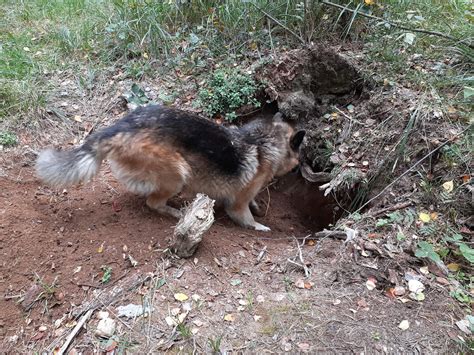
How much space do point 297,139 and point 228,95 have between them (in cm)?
118

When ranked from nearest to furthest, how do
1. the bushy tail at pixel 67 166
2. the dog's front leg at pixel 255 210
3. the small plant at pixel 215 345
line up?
the small plant at pixel 215 345, the bushy tail at pixel 67 166, the dog's front leg at pixel 255 210

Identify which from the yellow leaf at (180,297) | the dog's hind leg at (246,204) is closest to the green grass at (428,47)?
the dog's hind leg at (246,204)

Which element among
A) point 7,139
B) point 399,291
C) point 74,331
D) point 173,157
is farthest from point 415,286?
point 7,139

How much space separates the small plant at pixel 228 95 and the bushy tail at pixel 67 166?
72.1 inches

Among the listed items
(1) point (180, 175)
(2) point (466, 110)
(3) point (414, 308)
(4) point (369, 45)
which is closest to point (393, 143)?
(2) point (466, 110)

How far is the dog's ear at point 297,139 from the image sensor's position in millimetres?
4223

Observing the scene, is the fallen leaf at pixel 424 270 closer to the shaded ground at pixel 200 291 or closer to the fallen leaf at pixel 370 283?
the shaded ground at pixel 200 291

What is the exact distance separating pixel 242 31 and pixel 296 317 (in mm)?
4050

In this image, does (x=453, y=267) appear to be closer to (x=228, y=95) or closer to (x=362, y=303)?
(x=362, y=303)

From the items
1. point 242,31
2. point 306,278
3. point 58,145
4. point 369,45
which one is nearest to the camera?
point 306,278

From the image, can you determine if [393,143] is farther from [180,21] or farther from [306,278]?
[180,21]

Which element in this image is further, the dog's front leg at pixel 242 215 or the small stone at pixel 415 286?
the dog's front leg at pixel 242 215

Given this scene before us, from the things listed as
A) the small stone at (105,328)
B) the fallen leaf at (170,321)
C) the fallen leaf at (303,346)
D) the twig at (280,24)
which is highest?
the twig at (280,24)

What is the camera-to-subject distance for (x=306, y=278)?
3195 mm
